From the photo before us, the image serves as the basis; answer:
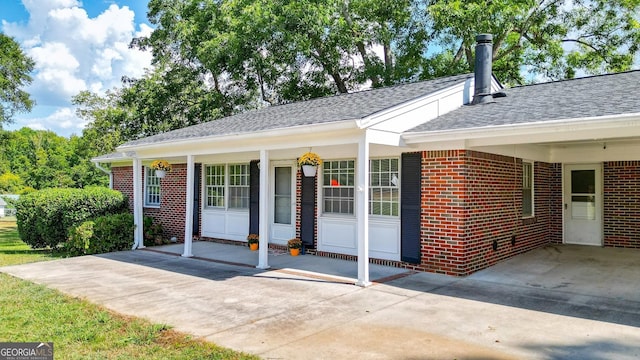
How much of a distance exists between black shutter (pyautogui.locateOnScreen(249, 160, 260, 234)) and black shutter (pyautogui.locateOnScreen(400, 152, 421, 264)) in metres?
4.22

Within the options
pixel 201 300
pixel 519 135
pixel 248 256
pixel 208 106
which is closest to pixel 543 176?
pixel 519 135

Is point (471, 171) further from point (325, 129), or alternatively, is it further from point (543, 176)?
point (543, 176)

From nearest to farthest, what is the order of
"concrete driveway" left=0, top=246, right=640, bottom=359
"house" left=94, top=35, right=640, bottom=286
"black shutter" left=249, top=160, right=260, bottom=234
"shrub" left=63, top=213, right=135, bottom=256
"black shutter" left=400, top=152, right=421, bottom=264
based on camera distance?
"concrete driveway" left=0, top=246, right=640, bottom=359, "house" left=94, top=35, right=640, bottom=286, "black shutter" left=400, top=152, right=421, bottom=264, "shrub" left=63, top=213, right=135, bottom=256, "black shutter" left=249, top=160, right=260, bottom=234

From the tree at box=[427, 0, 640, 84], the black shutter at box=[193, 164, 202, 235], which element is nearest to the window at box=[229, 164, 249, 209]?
the black shutter at box=[193, 164, 202, 235]

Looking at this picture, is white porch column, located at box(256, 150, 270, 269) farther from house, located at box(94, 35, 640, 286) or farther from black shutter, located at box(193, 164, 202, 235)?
black shutter, located at box(193, 164, 202, 235)

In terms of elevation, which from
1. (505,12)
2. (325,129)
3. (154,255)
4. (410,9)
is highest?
(410,9)

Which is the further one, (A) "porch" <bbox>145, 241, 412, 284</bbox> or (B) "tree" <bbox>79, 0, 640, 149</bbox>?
(B) "tree" <bbox>79, 0, 640, 149</bbox>

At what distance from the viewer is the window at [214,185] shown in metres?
12.2

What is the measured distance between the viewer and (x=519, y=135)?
6391mm

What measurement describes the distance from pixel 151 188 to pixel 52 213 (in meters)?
3.20

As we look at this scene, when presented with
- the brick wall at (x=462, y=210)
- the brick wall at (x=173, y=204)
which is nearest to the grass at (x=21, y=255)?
the brick wall at (x=173, y=204)

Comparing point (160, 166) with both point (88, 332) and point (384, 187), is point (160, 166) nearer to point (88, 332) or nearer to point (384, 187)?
point (384, 187)

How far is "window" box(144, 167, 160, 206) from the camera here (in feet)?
46.6

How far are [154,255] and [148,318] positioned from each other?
5.43 meters
